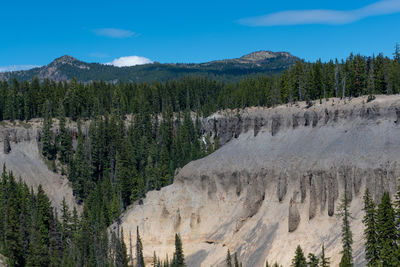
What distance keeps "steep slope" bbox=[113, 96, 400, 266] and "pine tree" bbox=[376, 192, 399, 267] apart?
7270 millimetres

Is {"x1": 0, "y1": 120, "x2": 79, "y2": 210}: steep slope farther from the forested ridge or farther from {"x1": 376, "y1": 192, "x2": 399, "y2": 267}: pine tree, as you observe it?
{"x1": 376, "y1": 192, "x2": 399, "y2": 267}: pine tree

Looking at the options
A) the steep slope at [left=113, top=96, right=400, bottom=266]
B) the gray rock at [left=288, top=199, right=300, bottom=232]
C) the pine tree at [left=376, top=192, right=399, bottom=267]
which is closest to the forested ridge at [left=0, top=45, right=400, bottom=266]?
the steep slope at [left=113, top=96, right=400, bottom=266]

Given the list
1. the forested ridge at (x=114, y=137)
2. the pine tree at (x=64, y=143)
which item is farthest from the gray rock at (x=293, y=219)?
the pine tree at (x=64, y=143)

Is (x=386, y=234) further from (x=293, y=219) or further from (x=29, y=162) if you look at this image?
(x=29, y=162)

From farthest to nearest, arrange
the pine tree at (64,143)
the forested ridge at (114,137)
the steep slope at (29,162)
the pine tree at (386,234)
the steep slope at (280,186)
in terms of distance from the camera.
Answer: the pine tree at (64,143), the steep slope at (29,162), the forested ridge at (114,137), the steep slope at (280,186), the pine tree at (386,234)

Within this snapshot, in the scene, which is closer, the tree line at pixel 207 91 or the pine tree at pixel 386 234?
the pine tree at pixel 386 234

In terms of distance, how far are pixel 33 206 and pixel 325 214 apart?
60138 mm

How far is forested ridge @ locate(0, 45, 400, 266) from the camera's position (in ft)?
303

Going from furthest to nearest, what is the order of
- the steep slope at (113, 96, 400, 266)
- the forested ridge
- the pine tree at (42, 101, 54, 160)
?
the pine tree at (42, 101, 54, 160)
the forested ridge
the steep slope at (113, 96, 400, 266)

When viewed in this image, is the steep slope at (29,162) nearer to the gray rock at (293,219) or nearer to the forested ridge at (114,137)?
the forested ridge at (114,137)

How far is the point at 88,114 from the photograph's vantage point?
147125 millimetres

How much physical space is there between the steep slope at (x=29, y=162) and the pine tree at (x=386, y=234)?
83.1 metres

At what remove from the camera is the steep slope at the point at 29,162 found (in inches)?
4877

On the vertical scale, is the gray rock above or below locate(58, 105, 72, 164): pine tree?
below
